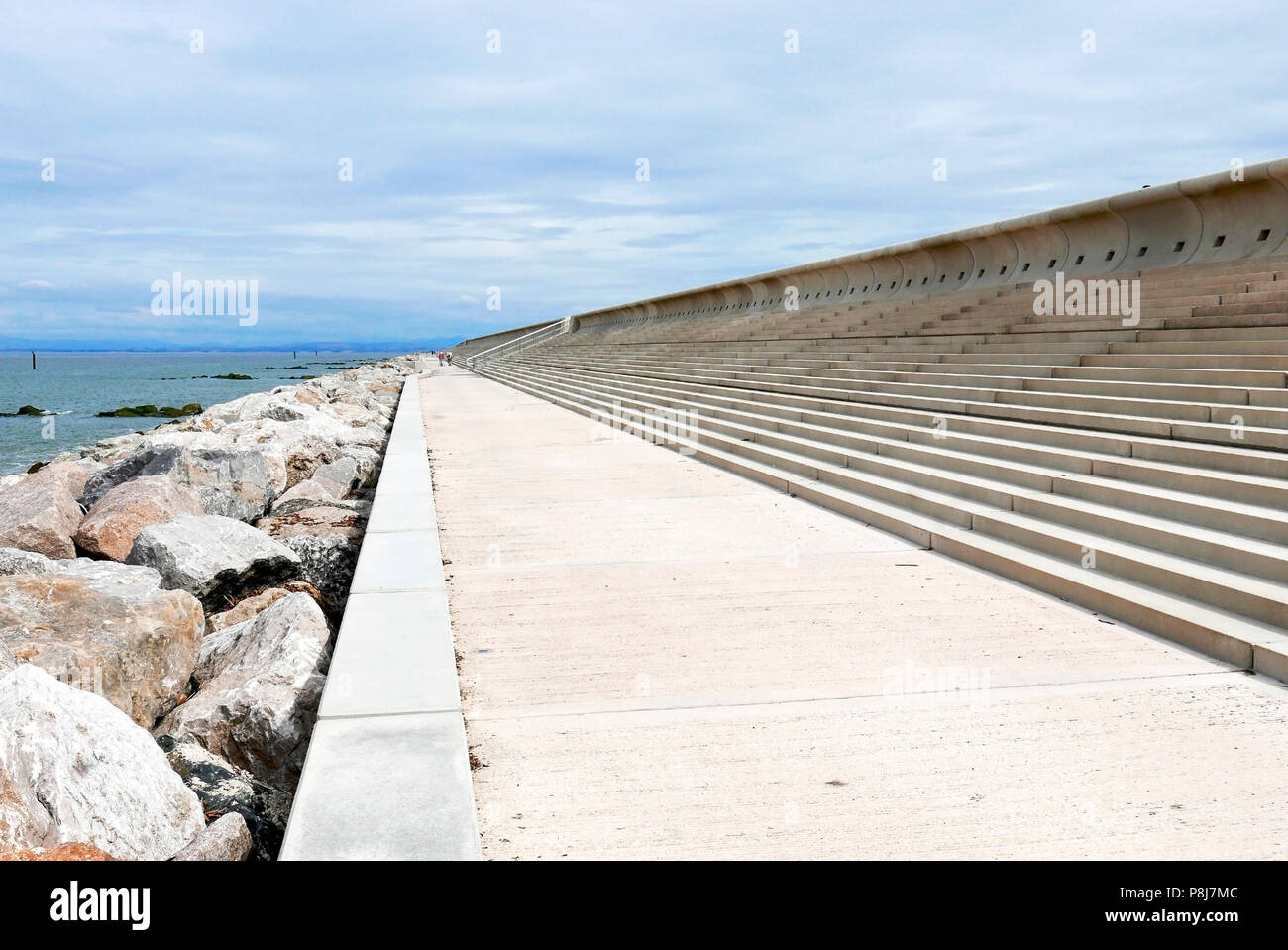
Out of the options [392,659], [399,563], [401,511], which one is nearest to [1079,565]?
[392,659]

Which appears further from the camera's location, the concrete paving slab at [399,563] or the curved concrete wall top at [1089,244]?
the curved concrete wall top at [1089,244]

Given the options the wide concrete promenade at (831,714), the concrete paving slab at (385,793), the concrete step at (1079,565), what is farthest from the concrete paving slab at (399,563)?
the concrete step at (1079,565)

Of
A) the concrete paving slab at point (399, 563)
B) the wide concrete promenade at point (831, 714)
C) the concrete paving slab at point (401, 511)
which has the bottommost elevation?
the wide concrete promenade at point (831, 714)

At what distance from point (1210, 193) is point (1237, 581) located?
7.57m

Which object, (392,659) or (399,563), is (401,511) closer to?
(399,563)

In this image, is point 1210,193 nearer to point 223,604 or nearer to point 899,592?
point 899,592

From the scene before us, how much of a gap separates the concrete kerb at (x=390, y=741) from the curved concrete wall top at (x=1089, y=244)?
8752mm

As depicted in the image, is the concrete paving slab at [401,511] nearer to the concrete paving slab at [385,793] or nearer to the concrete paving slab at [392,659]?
the concrete paving slab at [392,659]

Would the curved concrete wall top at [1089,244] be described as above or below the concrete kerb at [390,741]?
above

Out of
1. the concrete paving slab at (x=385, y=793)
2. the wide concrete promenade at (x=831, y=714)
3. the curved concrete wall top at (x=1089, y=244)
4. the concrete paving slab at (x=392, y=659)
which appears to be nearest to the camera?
the concrete paving slab at (x=385, y=793)

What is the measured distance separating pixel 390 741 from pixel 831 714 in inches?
59.7

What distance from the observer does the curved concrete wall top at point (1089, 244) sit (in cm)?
1037

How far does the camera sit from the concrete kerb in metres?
2.78
